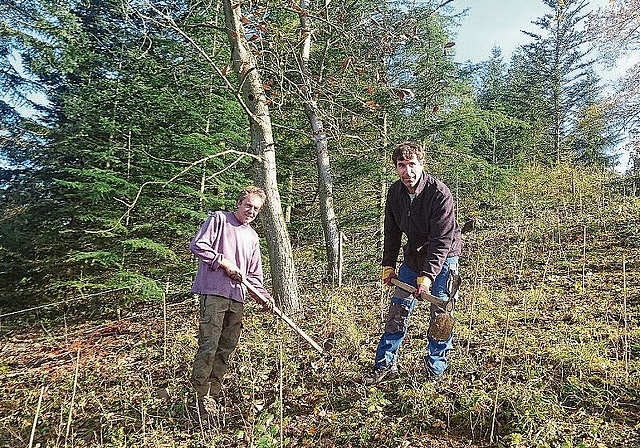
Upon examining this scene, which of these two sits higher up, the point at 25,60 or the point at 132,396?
the point at 25,60

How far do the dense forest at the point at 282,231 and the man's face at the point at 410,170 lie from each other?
20.2 inches

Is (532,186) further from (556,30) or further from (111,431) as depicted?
(556,30)

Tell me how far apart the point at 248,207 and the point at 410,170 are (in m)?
1.42

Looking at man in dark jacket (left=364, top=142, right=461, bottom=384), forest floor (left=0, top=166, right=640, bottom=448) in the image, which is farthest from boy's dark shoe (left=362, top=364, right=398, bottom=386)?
forest floor (left=0, top=166, right=640, bottom=448)

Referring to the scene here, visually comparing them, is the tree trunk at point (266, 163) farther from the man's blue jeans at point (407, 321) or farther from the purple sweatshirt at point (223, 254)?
the man's blue jeans at point (407, 321)

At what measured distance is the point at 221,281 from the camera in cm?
374

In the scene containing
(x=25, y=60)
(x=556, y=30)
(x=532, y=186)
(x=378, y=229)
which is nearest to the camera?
(x=25, y=60)

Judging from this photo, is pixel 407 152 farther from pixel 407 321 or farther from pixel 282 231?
pixel 282 231

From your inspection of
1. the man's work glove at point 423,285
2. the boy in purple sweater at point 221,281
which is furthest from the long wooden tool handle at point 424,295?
the boy in purple sweater at point 221,281

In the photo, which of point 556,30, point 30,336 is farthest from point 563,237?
point 556,30

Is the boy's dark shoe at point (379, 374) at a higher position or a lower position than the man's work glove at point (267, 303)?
lower

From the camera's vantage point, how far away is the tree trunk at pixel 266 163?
573 centimetres

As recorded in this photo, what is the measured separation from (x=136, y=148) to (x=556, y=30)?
26.1 m

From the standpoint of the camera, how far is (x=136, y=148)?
800 centimetres
